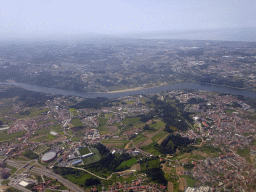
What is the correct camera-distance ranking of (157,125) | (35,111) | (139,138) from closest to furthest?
(139,138)
(157,125)
(35,111)

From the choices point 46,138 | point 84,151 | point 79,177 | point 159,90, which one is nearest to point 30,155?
point 46,138

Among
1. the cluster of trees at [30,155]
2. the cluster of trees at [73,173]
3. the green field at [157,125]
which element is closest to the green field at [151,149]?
the green field at [157,125]

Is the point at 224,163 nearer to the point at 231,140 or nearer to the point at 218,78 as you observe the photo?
the point at 231,140

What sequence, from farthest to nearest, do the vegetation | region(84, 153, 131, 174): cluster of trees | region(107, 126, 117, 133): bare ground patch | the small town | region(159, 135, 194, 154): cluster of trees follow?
region(107, 126, 117, 133): bare ground patch → region(159, 135, 194, 154): cluster of trees → the vegetation → region(84, 153, 131, 174): cluster of trees → the small town

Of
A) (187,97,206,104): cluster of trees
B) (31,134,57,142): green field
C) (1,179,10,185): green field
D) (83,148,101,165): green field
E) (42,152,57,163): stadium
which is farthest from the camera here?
(187,97,206,104): cluster of trees

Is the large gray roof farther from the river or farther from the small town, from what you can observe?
the river

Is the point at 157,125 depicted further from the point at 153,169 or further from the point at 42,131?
the point at 42,131

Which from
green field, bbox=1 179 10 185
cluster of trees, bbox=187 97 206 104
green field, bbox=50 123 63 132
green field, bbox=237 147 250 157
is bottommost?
green field, bbox=1 179 10 185

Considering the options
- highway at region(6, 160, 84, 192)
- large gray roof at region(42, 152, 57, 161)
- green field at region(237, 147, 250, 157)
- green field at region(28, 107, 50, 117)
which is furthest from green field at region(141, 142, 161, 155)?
green field at region(28, 107, 50, 117)

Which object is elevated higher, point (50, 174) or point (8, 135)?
point (8, 135)

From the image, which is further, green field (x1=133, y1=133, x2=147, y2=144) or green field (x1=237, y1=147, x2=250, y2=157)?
green field (x1=133, y1=133, x2=147, y2=144)
